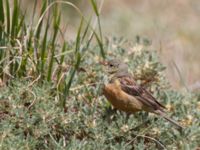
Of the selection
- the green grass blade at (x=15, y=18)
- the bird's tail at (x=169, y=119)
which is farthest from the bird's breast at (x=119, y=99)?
the green grass blade at (x=15, y=18)

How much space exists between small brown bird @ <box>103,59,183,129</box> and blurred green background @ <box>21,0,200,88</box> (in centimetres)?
337

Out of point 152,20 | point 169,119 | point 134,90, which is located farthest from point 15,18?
point 152,20

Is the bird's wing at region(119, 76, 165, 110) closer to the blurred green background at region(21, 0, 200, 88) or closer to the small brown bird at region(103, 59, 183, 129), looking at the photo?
the small brown bird at region(103, 59, 183, 129)

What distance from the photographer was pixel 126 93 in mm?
5789

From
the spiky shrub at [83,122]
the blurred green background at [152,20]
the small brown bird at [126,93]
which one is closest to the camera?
the spiky shrub at [83,122]

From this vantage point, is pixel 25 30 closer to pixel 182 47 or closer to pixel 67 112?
pixel 67 112

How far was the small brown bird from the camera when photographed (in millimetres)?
5578

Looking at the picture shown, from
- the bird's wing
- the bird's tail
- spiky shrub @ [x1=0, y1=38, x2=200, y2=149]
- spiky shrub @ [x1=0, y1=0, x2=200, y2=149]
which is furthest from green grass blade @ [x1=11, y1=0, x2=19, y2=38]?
the bird's tail

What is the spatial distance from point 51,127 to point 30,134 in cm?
18

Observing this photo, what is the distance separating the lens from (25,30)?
545cm

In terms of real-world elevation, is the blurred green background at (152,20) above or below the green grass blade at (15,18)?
below

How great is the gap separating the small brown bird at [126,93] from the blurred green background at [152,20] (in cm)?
337

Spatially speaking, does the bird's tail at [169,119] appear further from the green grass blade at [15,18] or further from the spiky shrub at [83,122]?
the green grass blade at [15,18]

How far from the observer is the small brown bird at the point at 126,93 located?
5.58m
